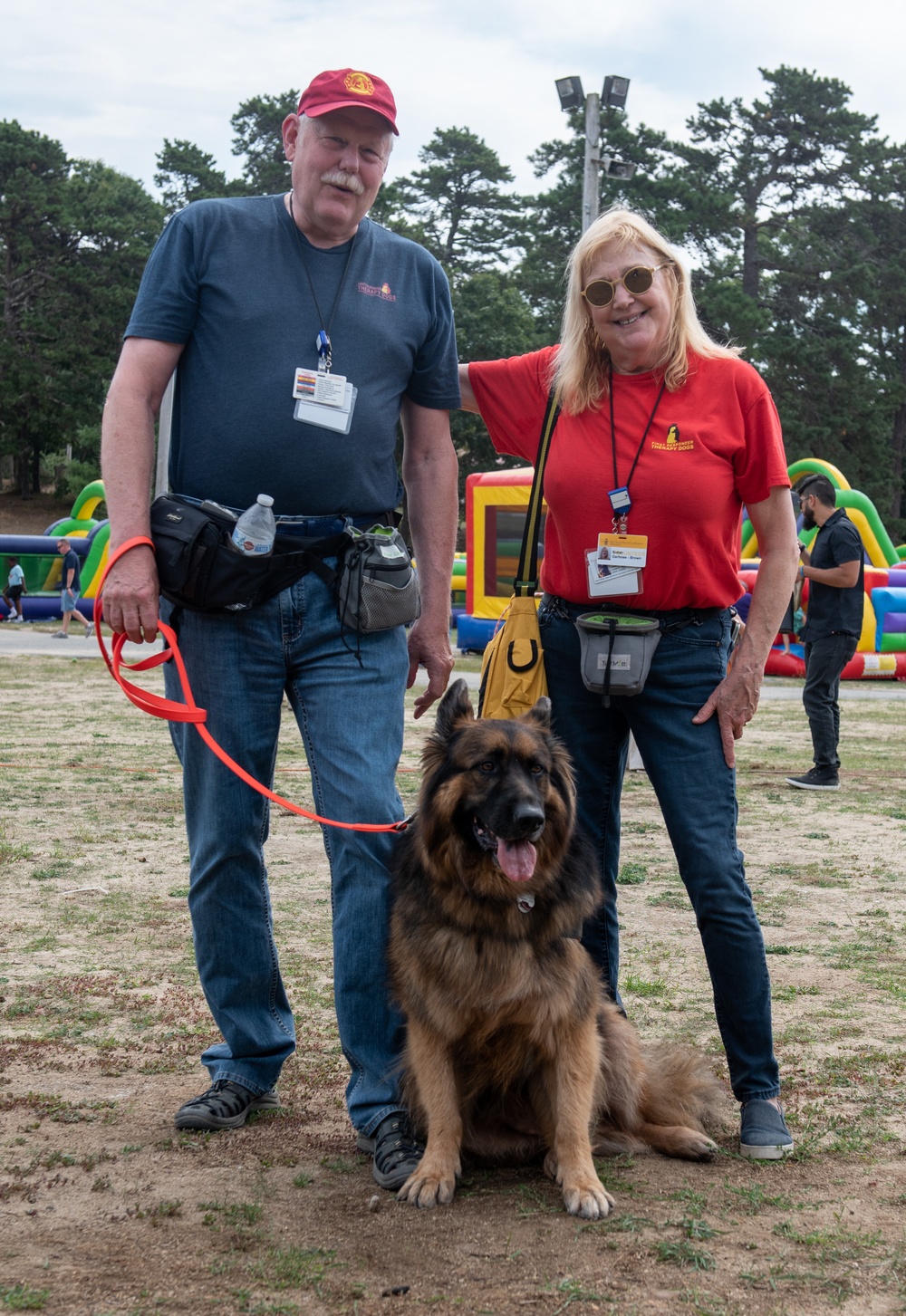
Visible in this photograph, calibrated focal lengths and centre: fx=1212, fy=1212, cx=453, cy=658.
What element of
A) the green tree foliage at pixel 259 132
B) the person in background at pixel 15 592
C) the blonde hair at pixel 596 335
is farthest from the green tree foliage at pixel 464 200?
the blonde hair at pixel 596 335

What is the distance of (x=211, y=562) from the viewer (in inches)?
111

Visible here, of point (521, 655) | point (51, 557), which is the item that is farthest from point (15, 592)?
point (521, 655)

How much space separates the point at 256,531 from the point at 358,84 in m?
→ 1.06

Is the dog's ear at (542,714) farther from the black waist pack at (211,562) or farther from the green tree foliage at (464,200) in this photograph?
the green tree foliage at (464,200)

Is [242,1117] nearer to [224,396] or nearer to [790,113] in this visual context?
[224,396]

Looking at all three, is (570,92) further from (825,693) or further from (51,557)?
(51,557)

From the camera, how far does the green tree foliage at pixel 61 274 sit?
43.8m

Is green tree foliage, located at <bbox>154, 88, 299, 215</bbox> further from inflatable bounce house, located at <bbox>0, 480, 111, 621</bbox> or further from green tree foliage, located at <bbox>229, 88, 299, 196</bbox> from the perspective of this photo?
inflatable bounce house, located at <bbox>0, 480, 111, 621</bbox>

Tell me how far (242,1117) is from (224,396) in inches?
70.9

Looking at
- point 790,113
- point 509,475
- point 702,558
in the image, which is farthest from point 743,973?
point 790,113

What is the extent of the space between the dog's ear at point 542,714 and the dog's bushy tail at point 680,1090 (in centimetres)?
93

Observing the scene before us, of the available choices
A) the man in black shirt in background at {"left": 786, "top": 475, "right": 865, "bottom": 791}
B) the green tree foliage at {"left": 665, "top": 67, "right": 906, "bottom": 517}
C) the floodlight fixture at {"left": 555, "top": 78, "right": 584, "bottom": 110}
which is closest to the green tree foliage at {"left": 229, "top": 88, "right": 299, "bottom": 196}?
the green tree foliage at {"left": 665, "top": 67, "right": 906, "bottom": 517}

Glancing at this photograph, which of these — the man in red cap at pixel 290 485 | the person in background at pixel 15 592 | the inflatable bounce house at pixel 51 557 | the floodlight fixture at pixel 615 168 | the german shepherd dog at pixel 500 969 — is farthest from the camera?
the person in background at pixel 15 592

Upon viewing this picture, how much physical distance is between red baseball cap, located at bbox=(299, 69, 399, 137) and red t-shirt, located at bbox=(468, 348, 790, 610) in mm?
872
